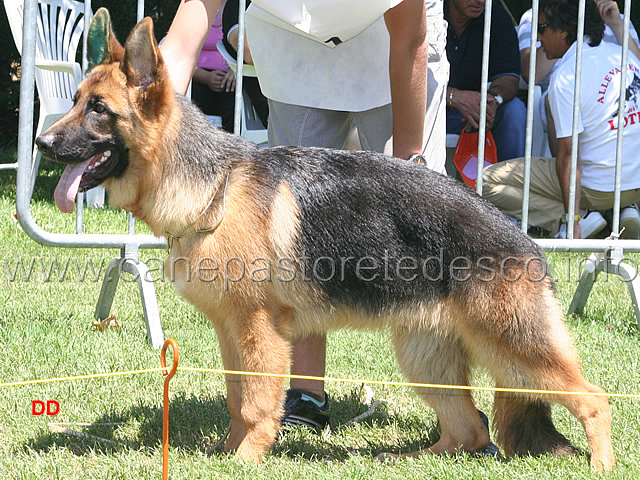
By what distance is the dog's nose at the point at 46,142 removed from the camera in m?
2.76

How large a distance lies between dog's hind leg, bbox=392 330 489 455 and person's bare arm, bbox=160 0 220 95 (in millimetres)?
1522

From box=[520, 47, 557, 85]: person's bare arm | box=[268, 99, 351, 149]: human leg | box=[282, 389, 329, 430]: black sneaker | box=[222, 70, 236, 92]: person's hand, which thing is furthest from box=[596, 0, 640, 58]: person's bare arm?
box=[282, 389, 329, 430]: black sneaker

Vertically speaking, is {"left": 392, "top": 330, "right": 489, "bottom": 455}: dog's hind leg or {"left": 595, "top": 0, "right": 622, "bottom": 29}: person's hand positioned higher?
{"left": 595, "top": 0, "right": 622, "bottom": 29}: person's hand

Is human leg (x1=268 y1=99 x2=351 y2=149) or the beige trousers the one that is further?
the beige trousers

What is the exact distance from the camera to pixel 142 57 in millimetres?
2781

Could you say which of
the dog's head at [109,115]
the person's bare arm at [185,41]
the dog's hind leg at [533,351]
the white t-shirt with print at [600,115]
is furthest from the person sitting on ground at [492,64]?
the dog's head at [109,115]

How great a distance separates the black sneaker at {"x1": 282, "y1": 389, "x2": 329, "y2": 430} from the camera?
11.6 ft

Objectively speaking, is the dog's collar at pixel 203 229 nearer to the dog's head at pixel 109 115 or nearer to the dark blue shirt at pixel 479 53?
the dog's head at pixel 109 115

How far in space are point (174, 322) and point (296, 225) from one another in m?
2.24

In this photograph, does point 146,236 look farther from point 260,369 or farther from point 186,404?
point 260,369

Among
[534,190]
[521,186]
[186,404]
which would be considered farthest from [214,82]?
[186,404]

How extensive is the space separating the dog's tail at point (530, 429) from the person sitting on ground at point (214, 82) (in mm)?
5684

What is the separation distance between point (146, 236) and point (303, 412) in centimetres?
163

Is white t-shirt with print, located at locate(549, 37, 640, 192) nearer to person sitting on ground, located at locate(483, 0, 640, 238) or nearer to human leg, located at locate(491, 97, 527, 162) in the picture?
person sitting on ground, located at locate(483, 0, 640, 238)
